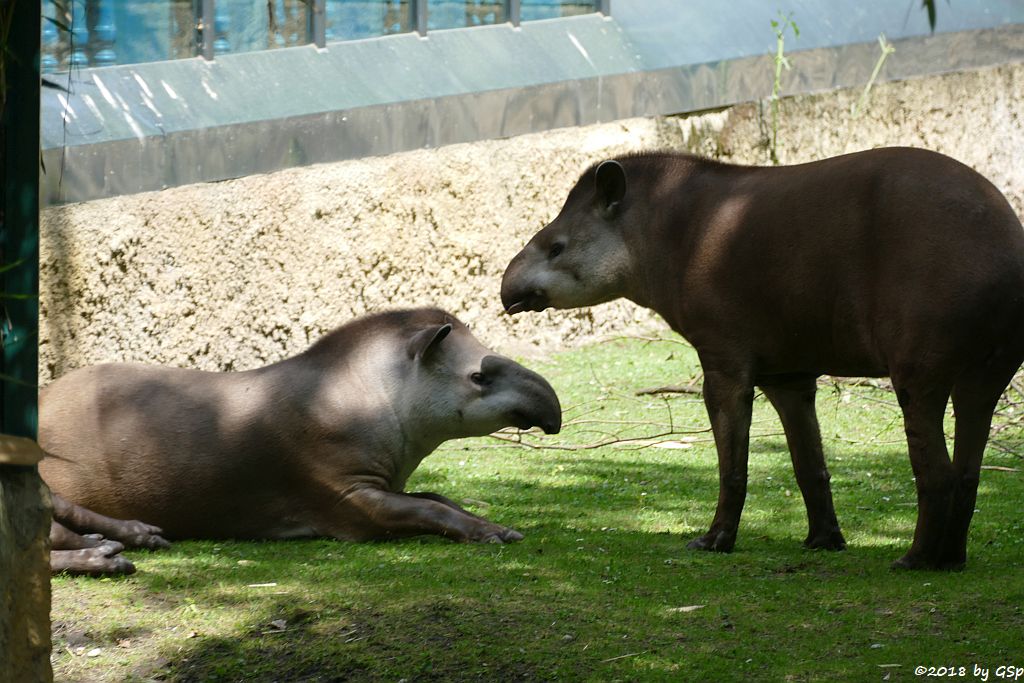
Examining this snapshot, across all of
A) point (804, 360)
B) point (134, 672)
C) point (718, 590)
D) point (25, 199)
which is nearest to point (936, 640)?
point (718, 590)

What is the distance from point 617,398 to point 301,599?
16.6ft

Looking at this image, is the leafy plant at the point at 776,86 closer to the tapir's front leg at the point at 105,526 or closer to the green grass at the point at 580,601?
the green grass at the point at 580,601

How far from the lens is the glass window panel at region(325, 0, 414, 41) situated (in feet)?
34.7

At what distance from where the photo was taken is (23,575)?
4.05 meters

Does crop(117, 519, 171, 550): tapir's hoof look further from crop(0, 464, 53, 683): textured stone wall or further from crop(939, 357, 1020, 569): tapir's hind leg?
crop(939, 357, 1020, 569): tapir's hind leg

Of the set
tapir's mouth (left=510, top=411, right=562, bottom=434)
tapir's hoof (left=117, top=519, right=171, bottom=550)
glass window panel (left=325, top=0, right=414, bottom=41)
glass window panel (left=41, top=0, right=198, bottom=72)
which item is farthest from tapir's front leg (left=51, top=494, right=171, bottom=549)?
glass window panel (left=325, top=0, right=414, bottom=41)

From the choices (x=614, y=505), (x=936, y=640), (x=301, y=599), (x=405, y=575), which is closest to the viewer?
(x=936, y=640)

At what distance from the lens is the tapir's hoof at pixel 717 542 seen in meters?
6.29

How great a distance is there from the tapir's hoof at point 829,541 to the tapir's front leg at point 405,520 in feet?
4.36

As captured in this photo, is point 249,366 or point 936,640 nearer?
point 936,640

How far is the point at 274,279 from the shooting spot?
9930 mm

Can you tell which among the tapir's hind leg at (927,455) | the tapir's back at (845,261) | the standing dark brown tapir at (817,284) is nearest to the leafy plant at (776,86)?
the standing dark brown tapir at (817,284)

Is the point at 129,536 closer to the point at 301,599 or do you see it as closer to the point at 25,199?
the point at 301,599

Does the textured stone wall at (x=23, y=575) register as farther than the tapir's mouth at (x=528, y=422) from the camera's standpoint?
No
